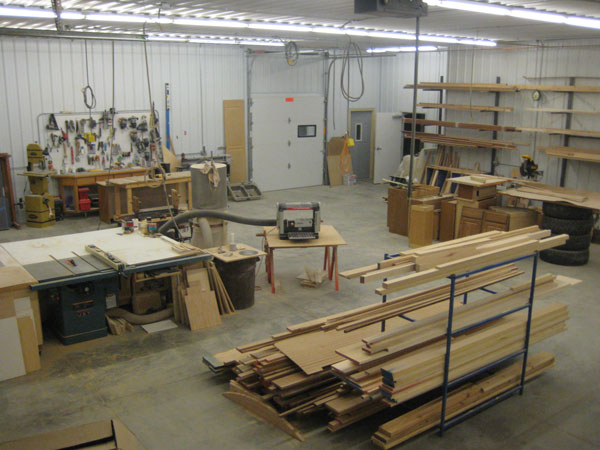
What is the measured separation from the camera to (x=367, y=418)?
4637 mm

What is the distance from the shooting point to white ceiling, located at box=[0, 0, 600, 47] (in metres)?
6.37

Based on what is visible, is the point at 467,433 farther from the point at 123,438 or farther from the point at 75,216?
the point at 75,216

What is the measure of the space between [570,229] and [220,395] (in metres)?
5.88

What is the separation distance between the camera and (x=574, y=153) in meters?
9.70

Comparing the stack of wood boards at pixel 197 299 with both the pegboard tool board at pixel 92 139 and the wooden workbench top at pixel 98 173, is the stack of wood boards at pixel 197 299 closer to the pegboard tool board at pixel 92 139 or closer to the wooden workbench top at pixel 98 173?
the wooden workbench top at pixel 98 173

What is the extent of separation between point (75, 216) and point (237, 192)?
368cm

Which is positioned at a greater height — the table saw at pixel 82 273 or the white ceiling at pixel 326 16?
the white ceiling at pixel 326 16

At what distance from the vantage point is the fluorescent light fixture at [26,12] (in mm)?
7117

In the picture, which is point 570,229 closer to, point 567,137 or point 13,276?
point 567,137

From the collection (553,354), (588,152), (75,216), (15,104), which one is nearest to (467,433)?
(553,354)

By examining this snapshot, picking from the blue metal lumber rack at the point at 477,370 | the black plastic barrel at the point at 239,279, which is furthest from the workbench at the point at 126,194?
the blue metal lumber rack at the point at 477,370

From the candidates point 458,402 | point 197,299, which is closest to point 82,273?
point 197,299

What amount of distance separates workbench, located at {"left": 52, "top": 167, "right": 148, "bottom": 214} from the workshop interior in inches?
2.3

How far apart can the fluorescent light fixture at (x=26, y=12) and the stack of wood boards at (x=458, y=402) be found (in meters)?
6.52
